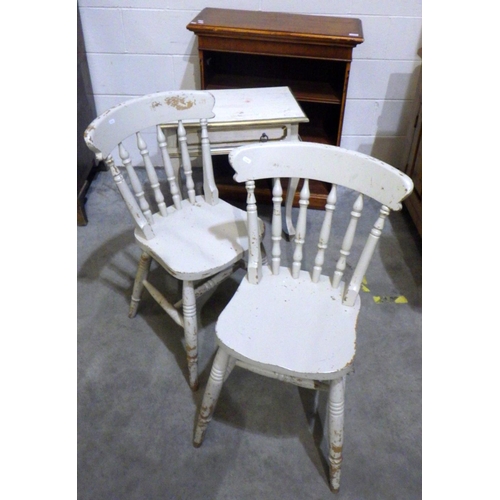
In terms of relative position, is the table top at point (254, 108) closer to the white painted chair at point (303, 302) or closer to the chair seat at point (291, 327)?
the white painted chair at point (303, 302)

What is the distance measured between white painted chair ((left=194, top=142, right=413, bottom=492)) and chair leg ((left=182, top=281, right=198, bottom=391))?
19 centimetres

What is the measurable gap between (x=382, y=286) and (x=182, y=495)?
1145mm

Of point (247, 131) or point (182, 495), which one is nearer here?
point (182, 495)

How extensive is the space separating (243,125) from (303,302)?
0.81 meters

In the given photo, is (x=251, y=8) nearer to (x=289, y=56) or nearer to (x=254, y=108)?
(x=289, y=56)

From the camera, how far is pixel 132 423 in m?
1.34

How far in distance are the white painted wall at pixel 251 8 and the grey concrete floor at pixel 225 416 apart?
107 centimetres

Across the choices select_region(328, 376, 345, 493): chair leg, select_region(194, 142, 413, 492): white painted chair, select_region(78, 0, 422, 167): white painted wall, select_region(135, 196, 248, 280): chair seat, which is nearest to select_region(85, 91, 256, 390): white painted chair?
select_region(135, 196, 248, 280): chair seat

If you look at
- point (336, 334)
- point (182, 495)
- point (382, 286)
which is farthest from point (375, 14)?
point (182, 495)

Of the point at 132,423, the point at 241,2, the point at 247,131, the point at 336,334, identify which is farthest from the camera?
the point at 241,2

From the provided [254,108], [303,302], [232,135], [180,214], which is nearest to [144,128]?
[180,214]

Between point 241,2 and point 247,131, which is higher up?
point 241,2

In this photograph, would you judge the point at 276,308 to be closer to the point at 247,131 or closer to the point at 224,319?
the point at 224,319

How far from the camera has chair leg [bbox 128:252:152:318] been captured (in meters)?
1.50
